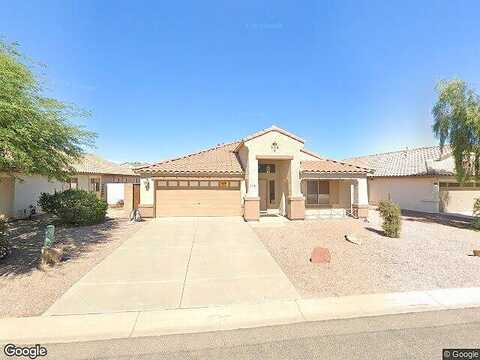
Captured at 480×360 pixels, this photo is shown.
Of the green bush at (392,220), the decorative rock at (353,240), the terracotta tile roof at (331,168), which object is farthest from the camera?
the terracotta tile roof at (331,168)

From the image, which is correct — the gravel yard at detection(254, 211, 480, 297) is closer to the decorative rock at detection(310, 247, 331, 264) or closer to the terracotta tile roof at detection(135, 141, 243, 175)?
the decorative rock at detection(310, 247, 331, 264)

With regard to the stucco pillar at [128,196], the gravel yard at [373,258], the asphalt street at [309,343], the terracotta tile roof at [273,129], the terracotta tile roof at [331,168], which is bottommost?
the asphalt street at [309,343]

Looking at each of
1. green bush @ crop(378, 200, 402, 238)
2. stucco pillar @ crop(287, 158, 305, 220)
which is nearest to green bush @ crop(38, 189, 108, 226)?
stucco pillar @ crop(287, 158, 305, 220)

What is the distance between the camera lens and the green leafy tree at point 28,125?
6664 mm

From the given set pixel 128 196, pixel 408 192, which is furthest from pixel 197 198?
pixel 408 192

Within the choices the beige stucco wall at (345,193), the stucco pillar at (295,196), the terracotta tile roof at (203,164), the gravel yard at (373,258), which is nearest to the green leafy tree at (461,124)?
the gravel yard at (373,258)

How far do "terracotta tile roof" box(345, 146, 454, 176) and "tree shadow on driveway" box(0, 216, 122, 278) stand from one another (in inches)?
860

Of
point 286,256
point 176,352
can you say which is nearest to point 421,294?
point 286,256

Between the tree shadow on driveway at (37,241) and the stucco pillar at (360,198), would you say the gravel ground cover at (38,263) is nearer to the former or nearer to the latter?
the tree shadow on driveway at (37,241)

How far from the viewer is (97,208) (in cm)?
1413

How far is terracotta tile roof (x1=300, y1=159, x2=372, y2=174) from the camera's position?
1706 centimetres

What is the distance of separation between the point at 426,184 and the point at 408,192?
1891 millimetres

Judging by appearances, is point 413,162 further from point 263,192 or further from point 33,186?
point 33,186

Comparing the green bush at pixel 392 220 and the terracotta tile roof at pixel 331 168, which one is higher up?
the terracotta tile roof at pixel 331 168
